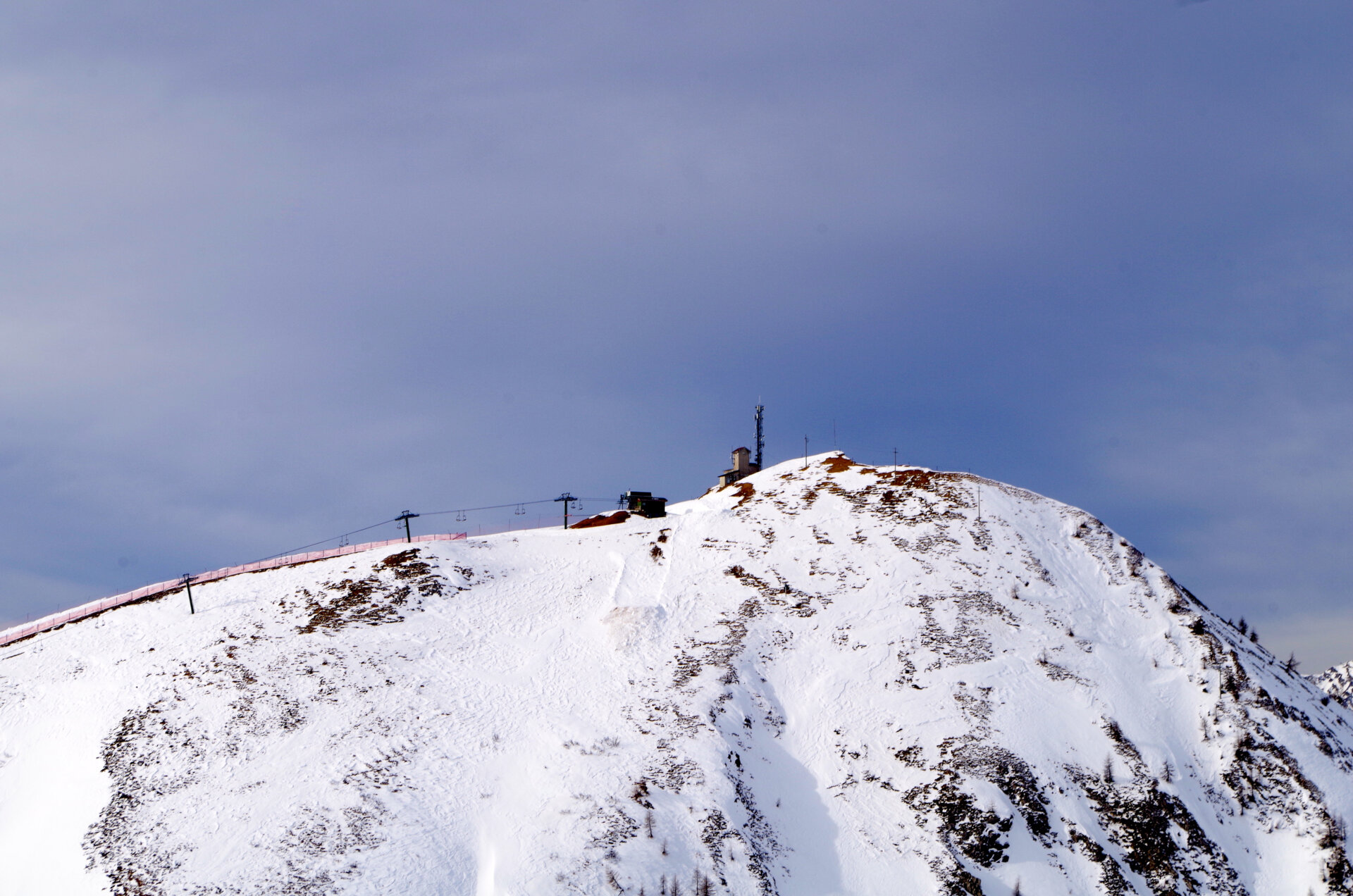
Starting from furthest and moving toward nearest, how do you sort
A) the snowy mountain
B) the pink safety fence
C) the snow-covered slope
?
1. the snowy mountain
2. the pink safety fence
3. the snow-covered slope

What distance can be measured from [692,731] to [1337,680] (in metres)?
139

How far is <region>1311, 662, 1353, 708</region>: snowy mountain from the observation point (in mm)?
131250

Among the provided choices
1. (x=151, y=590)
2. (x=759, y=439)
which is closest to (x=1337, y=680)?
(x=759, y=439)

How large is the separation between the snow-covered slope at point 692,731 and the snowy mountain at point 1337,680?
301 ft

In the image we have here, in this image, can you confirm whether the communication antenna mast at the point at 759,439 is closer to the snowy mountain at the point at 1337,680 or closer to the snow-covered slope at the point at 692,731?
the snow-covered slope at the point at 692,731

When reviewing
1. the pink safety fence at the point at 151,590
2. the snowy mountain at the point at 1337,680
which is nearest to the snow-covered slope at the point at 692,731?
the pink safety fence at the point at 151,590

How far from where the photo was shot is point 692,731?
45094mm

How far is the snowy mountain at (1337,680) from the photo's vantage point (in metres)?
131

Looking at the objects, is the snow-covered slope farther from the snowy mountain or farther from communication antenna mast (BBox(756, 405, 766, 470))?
the snowy mountain

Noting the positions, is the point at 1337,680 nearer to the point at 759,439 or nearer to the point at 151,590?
the point at 759,439

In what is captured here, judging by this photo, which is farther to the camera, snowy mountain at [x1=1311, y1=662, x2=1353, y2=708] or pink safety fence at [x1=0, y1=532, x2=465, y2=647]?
snowy mountain at [x1=1311, y1=662, x2=1353, y2=708]

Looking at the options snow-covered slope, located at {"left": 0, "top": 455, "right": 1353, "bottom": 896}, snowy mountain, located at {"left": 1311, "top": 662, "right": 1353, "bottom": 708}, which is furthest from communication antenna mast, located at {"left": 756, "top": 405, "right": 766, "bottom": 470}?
snowy mountain, located at {"left": 1311, "top": 662, "right": 1353, "bottom": 708}

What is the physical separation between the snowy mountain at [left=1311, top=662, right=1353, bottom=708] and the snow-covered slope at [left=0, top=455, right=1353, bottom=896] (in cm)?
9165

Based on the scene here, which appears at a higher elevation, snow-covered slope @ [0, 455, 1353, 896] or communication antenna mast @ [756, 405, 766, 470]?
communication antenna mast @ [756, 405, 766, 470]
